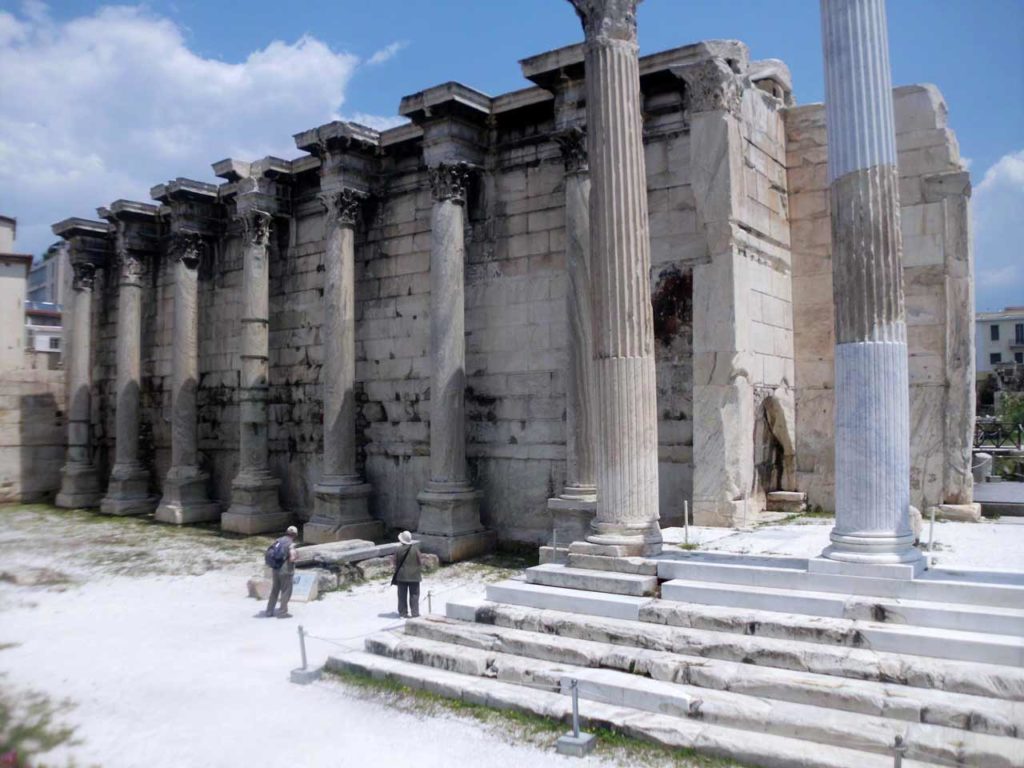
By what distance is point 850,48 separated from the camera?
8.06 metres

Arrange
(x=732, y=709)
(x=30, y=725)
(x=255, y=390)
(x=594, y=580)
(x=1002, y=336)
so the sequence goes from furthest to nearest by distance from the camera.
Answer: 1. (x=1002, y=336)
2. (x=255, y=390)
3. (x=594, y=580)
4. (x=30, y=725)
5. (x=732, y=709)

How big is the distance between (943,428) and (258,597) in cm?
1058

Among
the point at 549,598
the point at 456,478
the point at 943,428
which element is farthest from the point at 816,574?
the point at 456,478

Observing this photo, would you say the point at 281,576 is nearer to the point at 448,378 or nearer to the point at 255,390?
the point at 448,378

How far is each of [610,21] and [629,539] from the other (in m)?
5.97

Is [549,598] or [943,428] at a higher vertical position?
[943,428]

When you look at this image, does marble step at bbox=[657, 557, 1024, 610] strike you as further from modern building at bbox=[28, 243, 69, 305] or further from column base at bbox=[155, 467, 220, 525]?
modern building at bbox=[28, 243, 69, 305]

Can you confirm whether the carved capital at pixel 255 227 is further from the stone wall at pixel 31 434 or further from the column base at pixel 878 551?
the column base at pixel 878 551

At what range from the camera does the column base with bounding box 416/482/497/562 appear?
46.8ft

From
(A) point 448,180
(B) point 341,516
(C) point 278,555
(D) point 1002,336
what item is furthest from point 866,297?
(D) point 1002,336

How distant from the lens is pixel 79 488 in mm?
22906

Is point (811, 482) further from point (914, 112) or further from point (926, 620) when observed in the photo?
point (926, 620)

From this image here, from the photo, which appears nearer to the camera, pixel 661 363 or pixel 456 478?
pixel 661 363

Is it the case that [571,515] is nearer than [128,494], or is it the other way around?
[571,515]
